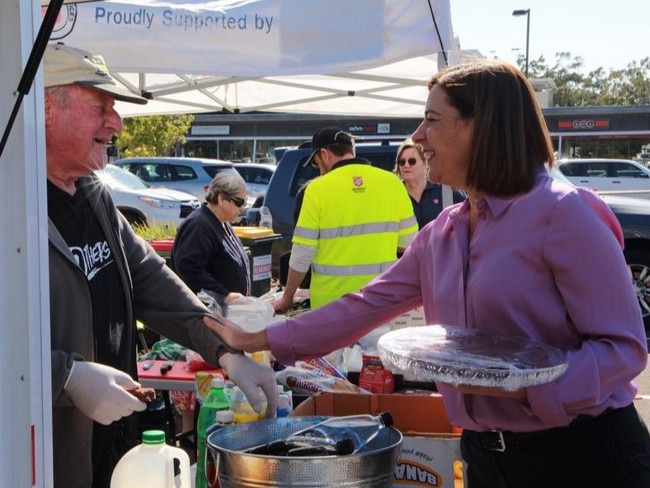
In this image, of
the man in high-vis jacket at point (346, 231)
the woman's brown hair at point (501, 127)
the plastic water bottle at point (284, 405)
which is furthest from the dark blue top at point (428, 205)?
the woman's brown hair at point (501, 127)

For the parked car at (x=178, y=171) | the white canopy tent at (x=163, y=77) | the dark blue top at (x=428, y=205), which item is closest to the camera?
the white canopy tent at (x=163, y=77)

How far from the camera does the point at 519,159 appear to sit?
78.4 inches

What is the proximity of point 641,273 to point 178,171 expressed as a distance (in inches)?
572

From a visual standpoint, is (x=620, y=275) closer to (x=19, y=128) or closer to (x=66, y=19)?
(x=19, y=128)

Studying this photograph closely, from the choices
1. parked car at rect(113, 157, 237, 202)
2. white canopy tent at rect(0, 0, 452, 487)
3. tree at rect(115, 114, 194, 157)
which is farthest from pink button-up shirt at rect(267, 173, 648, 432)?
tree at rect(115, 114, 194, 157)

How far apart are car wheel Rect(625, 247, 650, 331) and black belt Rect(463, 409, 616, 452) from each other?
792 centimetres

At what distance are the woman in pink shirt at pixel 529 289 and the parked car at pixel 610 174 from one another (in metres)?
25.7

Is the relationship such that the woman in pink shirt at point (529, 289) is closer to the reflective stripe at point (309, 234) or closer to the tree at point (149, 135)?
the reflective stripe at point (309, 234)

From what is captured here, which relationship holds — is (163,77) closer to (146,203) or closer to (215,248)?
(215,248)

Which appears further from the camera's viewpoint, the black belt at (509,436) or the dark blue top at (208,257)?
the dark blue top at (208,257)

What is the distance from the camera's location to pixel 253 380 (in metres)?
2.43

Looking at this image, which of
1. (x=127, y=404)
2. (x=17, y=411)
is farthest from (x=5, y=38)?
(x=127, y=404)

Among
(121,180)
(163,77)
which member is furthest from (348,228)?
(121,180)

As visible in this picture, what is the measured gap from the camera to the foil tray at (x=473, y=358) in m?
1.72
